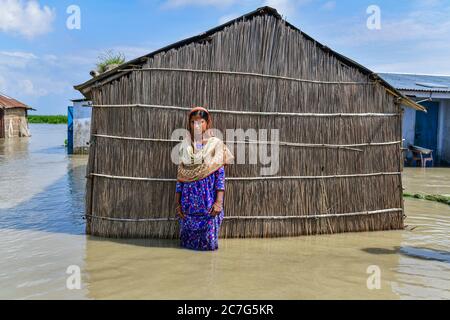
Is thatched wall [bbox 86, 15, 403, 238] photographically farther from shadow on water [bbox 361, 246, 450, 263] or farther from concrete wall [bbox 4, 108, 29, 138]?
concrete wall [bbox 4, 108, 29, 138]

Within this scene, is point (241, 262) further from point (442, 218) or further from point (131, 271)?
point (442, 218)

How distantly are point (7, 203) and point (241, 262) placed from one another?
17.6 feet

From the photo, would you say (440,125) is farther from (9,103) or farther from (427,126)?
(9,103)

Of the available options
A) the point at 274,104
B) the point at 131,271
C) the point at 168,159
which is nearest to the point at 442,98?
the point at 274,104

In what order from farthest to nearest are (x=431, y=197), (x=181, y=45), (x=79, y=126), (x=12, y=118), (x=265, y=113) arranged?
1. (x=12, y=118)
2. (x=79, y=126)
3. (x=431, y=197)
4. (x=265, y=113)
5. (x=181, y=45)

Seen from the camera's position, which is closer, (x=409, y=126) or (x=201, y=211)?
(x=201, y=211)

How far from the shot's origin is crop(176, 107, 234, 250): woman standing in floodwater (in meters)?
4.98

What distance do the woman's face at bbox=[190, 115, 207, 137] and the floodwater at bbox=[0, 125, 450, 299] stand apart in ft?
4.77

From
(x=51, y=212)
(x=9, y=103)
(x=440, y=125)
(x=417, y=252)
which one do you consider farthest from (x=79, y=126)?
(x=417, y=252)

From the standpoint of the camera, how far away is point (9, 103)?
26438mm

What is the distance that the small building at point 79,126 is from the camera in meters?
16.8

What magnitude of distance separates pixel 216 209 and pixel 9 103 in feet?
84.0

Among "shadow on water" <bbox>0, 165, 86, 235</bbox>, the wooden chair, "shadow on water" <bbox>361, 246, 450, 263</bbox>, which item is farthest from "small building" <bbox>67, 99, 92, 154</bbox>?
"shadow on water" <bbox>361, 246, 450, 263</bbox>

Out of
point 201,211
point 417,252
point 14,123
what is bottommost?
point 417,252
